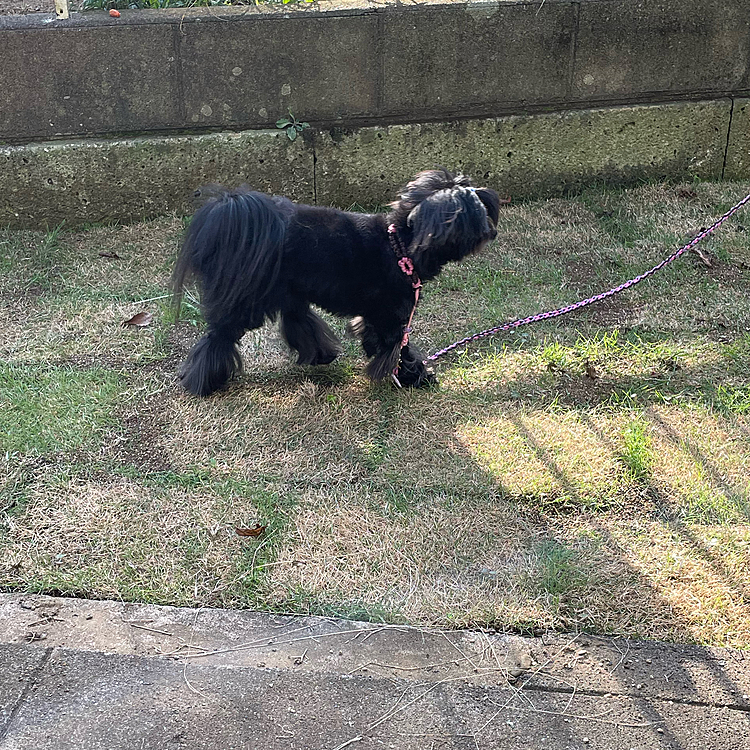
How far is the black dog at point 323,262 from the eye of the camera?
327cm

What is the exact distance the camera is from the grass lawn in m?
2.67

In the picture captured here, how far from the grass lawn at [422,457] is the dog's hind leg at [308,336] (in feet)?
0.27

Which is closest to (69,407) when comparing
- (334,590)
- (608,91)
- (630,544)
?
(334,590)

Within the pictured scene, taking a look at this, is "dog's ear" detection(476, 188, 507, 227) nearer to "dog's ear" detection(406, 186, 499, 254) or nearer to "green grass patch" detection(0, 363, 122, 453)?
"dog's ear" detection(406, 186, 499, 254)

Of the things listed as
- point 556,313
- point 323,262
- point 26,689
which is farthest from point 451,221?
point 26,689

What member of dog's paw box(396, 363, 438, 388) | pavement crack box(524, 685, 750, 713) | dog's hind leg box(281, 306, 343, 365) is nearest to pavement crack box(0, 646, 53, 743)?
pavement crack box(524, 685, 750, 713)

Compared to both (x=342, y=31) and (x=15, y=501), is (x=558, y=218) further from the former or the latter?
(x=15, y=501)

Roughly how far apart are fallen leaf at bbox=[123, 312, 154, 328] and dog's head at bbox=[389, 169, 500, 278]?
4.81 feet

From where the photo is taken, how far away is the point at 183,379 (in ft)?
12.0

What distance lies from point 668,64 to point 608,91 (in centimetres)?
41

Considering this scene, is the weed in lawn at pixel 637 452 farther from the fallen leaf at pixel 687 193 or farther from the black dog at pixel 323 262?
the fallen leaf at pixel 687 193

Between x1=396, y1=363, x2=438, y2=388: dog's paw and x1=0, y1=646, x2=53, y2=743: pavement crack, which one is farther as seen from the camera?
x1=396, y1=363, x2=438, y2=388: dog's paw

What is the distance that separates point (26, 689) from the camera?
2.28m

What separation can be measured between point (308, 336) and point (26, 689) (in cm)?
190
